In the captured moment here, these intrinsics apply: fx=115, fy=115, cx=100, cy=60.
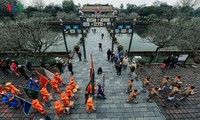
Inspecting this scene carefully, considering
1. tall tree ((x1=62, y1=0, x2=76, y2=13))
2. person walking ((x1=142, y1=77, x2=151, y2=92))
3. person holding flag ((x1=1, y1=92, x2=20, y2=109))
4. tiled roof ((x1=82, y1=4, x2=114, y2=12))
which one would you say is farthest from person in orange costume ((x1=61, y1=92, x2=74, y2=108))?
tiled roof ((x1=82, y1=4, x2=114, y2=12))

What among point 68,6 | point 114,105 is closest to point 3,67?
point 114,105

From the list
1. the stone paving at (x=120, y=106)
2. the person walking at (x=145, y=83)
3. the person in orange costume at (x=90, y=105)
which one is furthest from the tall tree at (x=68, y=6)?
the person in orange costume at (x=90, y=105)

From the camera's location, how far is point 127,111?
25.3 feet

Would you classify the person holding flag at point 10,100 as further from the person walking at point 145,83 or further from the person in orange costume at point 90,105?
the person walking at point 145,83

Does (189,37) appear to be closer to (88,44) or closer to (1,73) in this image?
(88,44)

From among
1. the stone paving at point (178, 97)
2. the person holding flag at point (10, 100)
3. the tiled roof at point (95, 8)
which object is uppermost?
the tiled roof at point (95, 8)

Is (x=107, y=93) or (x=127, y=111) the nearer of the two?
(x=127, y=111)

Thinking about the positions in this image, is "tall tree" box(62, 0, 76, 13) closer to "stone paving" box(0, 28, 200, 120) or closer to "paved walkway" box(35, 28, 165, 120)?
"stone paving" box(0, 28, 200, 120)

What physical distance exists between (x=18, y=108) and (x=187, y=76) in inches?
601

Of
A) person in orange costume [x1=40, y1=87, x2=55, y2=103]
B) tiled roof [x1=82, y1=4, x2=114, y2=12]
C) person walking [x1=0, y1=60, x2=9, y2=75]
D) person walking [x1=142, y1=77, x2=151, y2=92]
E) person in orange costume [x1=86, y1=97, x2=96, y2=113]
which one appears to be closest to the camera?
person in orange costume [x1=86, y1=97, x2=96, y2=113]

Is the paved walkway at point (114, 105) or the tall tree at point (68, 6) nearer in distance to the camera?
the paved walkway at point (114, 105)

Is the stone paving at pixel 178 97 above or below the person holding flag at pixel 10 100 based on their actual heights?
below

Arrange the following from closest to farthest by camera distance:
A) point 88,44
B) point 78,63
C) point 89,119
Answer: point 89,119
point 78,63
point 88,44

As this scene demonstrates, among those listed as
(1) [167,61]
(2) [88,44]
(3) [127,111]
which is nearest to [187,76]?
(1) [167,61]
